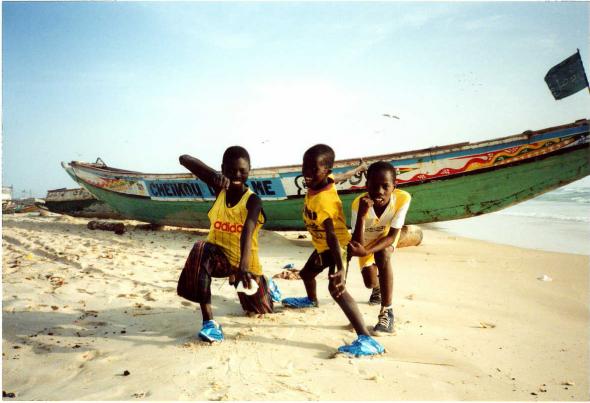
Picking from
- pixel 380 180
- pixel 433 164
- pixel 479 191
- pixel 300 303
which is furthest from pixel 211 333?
pixel 479 191

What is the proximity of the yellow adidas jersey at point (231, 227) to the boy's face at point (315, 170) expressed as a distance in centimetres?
46

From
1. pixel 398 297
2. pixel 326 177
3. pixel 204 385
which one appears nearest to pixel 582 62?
pixel 398 297

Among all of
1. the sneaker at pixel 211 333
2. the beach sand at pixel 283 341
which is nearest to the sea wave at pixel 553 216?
the beach sand at pixel 283 341

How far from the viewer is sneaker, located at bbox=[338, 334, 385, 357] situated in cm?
220

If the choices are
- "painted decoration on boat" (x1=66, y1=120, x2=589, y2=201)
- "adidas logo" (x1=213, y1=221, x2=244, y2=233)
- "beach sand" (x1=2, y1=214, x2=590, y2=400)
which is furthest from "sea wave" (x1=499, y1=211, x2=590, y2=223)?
"adidas logo" (x1=213, y1=221, x2=244, y2=233)

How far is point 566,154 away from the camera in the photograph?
5.95 meters

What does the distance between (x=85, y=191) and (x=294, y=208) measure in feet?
24.5

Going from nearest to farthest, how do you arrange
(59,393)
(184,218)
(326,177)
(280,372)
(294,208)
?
(59,393) < (280,372) < (326,177) < (294,208) < (184,218)

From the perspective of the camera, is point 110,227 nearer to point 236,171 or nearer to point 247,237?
point 236,171

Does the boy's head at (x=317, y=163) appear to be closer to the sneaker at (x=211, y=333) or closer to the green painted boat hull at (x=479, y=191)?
the sneaker at (x=211, y=333)

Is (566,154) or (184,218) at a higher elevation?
(566,154)

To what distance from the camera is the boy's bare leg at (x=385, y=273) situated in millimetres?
2691

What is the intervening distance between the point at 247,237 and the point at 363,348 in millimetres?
1012

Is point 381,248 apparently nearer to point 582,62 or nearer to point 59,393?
point 59,393
